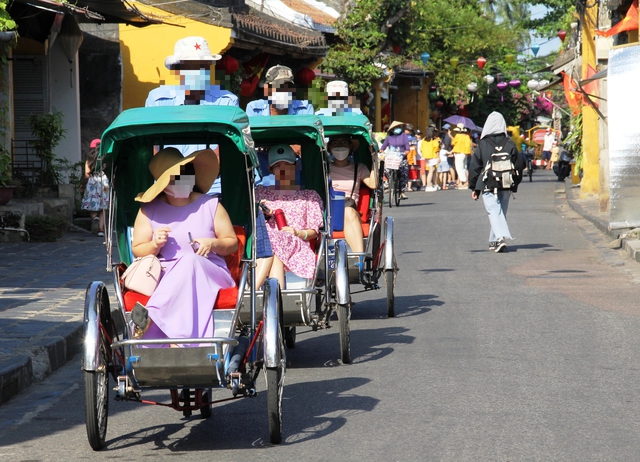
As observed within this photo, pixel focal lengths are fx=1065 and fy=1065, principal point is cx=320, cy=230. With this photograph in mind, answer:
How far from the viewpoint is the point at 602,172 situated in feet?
69.8

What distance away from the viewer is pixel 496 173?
53.1 feet

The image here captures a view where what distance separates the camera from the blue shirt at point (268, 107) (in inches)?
379

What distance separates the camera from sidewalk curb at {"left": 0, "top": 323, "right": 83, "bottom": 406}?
6918 mm

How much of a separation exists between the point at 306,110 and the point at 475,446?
4.97 m

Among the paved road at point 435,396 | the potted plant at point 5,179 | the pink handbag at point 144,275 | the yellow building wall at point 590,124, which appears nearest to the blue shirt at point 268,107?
the paved road at point 435,396

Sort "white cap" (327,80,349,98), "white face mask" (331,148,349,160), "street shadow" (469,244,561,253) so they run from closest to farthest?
"white face mask" (331,148,349,160), "white cap" (327,80,349,98), "street shadow" (469,244,561,253)

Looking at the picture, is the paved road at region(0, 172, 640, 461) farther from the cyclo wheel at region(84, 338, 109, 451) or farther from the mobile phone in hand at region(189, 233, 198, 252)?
the mobile phone in hand at region(189, 233, 198, 252)

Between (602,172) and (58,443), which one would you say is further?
(602,172)

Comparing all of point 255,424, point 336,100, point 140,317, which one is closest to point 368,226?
point 336,100

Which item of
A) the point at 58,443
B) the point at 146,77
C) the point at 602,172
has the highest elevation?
the point at 146,77

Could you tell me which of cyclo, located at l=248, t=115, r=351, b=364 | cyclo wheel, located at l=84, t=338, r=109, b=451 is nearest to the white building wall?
cyclo, located at l=248, t=115, r=351, b=364

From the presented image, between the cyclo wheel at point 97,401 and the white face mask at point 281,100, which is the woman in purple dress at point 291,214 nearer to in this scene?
the white face mask at point 281,100

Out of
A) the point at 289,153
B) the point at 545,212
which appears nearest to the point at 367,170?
the point at 289,153

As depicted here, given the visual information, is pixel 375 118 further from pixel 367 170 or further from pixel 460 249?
pixel 367 170
